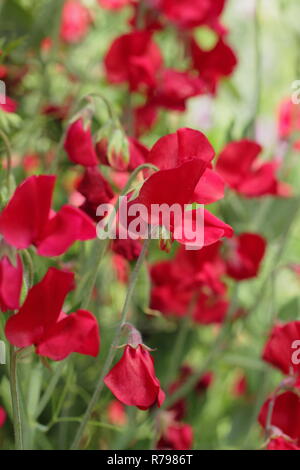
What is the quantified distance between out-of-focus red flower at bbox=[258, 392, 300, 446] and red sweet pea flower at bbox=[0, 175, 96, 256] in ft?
0.76

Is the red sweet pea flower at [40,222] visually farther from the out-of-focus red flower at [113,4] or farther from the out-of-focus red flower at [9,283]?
the out-of-focus red flower at [113,4]

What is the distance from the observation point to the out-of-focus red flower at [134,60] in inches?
36.2

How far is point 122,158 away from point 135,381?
0.67 ft

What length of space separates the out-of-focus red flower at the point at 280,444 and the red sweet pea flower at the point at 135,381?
0.13 m

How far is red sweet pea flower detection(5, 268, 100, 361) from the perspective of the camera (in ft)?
1.86

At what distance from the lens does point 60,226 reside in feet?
1.95

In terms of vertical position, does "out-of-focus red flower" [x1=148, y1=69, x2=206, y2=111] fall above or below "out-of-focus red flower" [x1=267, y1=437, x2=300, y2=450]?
above

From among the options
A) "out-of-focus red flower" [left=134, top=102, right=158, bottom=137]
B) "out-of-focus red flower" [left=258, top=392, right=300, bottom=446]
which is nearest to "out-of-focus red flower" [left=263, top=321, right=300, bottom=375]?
"out-of-focus red flower" [left=258, top=392, right=300, bottom=446]

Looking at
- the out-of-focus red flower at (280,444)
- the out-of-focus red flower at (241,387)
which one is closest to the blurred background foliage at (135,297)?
the out-of-focus red flower at (241,387)

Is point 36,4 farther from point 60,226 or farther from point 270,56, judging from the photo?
point 270,56

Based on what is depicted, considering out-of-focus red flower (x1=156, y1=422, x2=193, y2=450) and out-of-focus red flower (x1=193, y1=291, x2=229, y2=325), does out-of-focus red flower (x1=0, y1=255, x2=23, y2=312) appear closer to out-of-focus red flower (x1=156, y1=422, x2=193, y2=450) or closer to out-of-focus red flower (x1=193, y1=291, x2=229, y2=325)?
out-of-focus red flower (x1=156, y1=422, x2=193, y2=450)

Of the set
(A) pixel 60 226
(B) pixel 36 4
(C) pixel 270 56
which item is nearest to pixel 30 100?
(B) pixel 36 4

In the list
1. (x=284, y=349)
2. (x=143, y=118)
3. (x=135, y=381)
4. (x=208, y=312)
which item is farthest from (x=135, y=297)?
(x=135, y=381)
